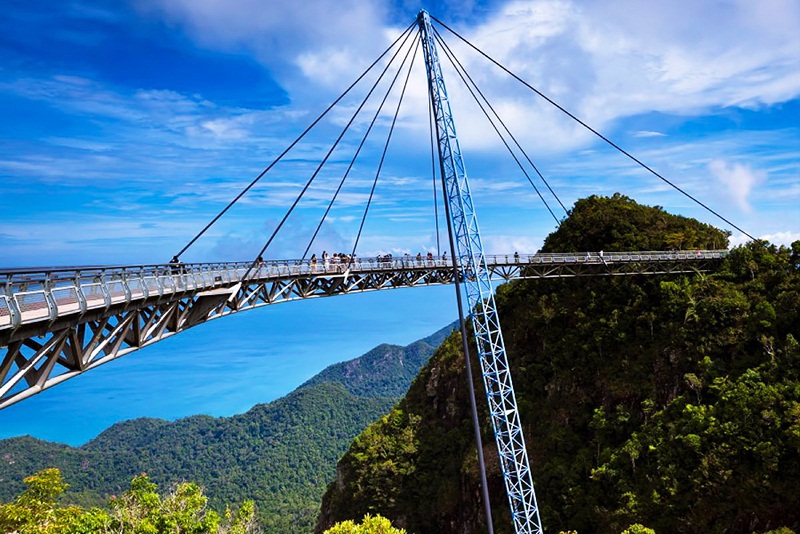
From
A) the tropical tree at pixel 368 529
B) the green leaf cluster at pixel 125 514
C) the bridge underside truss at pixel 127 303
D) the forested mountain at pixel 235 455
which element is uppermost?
the bridge underside truss at pixel 127 303

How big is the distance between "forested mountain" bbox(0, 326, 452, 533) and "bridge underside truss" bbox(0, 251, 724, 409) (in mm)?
66199

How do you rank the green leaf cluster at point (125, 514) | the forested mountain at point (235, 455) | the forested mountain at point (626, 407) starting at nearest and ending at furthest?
1. the green leaf cluster at point (125, 514)
2. the forested mountain at point (626, 407)
3. the forested mountain at point (235, 455)

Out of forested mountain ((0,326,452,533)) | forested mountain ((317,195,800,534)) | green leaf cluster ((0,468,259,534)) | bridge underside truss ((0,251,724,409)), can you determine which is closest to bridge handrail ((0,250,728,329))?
bridge underside truss ((0,251,724,409))

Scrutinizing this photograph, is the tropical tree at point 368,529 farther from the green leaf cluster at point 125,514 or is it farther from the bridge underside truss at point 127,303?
the bridge underside truss at point 127,303

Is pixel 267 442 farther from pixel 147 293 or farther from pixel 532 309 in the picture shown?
pixel 147 293

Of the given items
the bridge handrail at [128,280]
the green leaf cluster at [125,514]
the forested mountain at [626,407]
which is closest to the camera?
the bridge handrail at [128,280]

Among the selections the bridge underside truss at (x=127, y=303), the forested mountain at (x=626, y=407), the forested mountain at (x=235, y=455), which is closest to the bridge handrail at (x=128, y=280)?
the bridge underside truss at (x=127, y=303)

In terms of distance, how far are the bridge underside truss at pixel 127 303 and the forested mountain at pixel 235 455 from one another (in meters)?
66.2

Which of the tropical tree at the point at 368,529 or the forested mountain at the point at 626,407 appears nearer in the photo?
the tropical tree at the point at 368,529

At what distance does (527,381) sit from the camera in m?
40.4

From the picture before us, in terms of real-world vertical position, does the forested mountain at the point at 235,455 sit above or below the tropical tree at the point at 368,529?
below

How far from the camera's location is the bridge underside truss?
406 inches

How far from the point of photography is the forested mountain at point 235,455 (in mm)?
103688

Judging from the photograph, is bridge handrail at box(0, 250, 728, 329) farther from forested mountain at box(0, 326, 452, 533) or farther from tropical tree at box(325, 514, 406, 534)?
forested mountain at box(0, 326, 452, 533)
